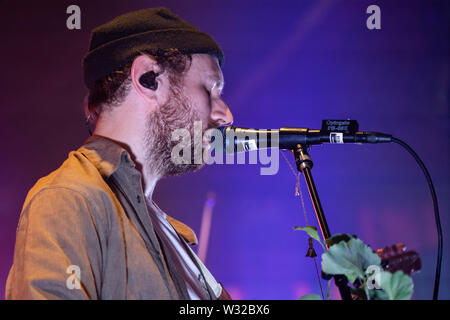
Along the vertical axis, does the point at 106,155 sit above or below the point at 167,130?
below

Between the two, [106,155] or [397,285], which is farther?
[106,155]

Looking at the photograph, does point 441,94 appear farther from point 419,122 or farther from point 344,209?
point 344,209

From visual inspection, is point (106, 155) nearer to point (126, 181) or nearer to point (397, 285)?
point (126, 181)

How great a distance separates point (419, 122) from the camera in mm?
3033

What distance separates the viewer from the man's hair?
1369 millimetres

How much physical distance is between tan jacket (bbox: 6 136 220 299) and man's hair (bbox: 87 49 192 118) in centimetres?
30

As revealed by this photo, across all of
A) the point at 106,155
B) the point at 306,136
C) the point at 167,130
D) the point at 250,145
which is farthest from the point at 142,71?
the point at 306,136

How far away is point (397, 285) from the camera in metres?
0.65

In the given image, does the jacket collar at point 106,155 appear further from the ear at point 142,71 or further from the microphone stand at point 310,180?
the microphone stand at point 310,180

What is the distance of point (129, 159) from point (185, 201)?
5.60 ft

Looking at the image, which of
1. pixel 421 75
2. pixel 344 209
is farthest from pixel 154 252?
pixel 421 75

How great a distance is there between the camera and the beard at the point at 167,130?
1.33 m

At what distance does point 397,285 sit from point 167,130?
0.91m
